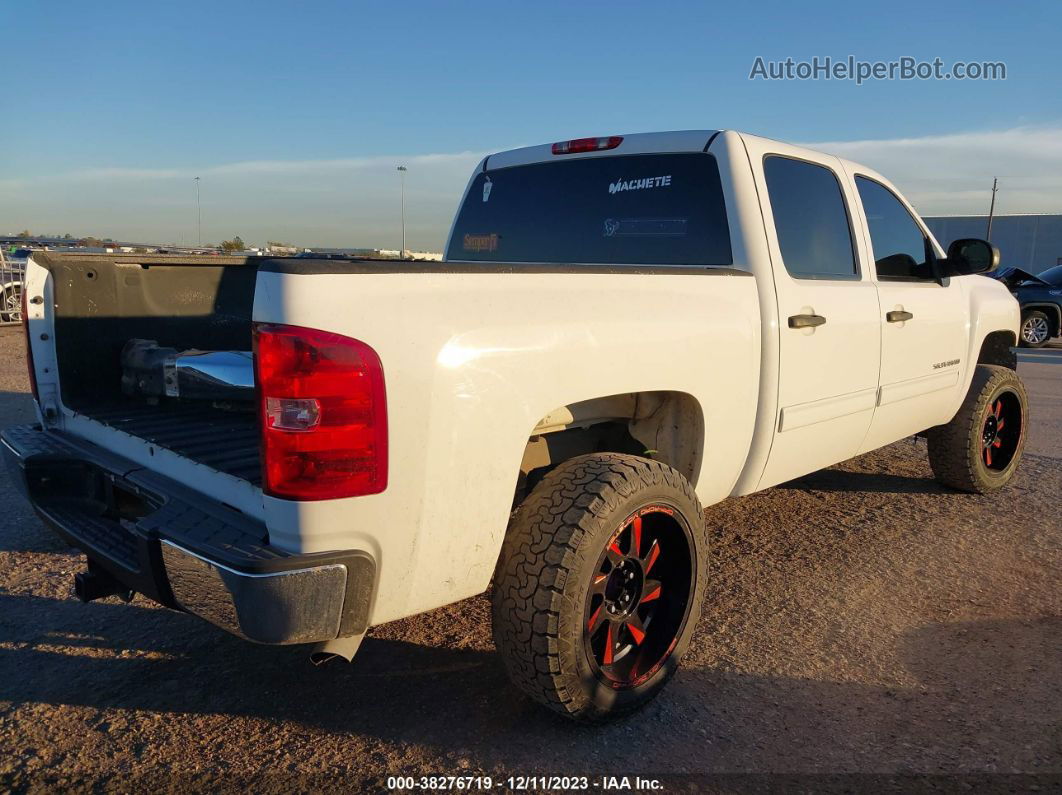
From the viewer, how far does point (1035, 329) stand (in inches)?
641

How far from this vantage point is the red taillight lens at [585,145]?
13.1 feet

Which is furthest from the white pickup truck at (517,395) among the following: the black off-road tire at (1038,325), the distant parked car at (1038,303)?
the black off-road tire at (1038,325)

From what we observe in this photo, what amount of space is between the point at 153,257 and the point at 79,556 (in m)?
1.59

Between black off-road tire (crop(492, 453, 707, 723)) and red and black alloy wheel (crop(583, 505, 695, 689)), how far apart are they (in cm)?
2

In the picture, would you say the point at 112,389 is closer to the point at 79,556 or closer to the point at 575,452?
the point at 79,556

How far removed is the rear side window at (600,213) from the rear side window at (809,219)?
307 millimetres

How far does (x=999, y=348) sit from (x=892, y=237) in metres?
1.73

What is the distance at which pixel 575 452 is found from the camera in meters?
3.31

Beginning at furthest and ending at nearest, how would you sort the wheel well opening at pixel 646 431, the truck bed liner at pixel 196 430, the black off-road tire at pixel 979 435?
the black off-road tire at pixel 979 435
the wheel well opening at pixel 646 431
the truck bed liner at pixel 196 430

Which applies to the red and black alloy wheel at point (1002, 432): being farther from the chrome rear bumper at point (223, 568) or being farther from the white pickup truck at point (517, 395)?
the chrome rear bumper at point (223, 568)

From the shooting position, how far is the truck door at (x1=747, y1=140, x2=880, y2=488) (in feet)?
11.6

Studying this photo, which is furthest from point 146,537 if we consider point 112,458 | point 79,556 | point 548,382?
point 79,556

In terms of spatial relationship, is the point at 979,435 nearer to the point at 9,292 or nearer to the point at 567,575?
the point at 567,575

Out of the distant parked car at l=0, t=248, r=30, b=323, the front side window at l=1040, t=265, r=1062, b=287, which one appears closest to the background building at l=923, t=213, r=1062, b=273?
the front side window at l=1040, t=265, r=1062, b=287
